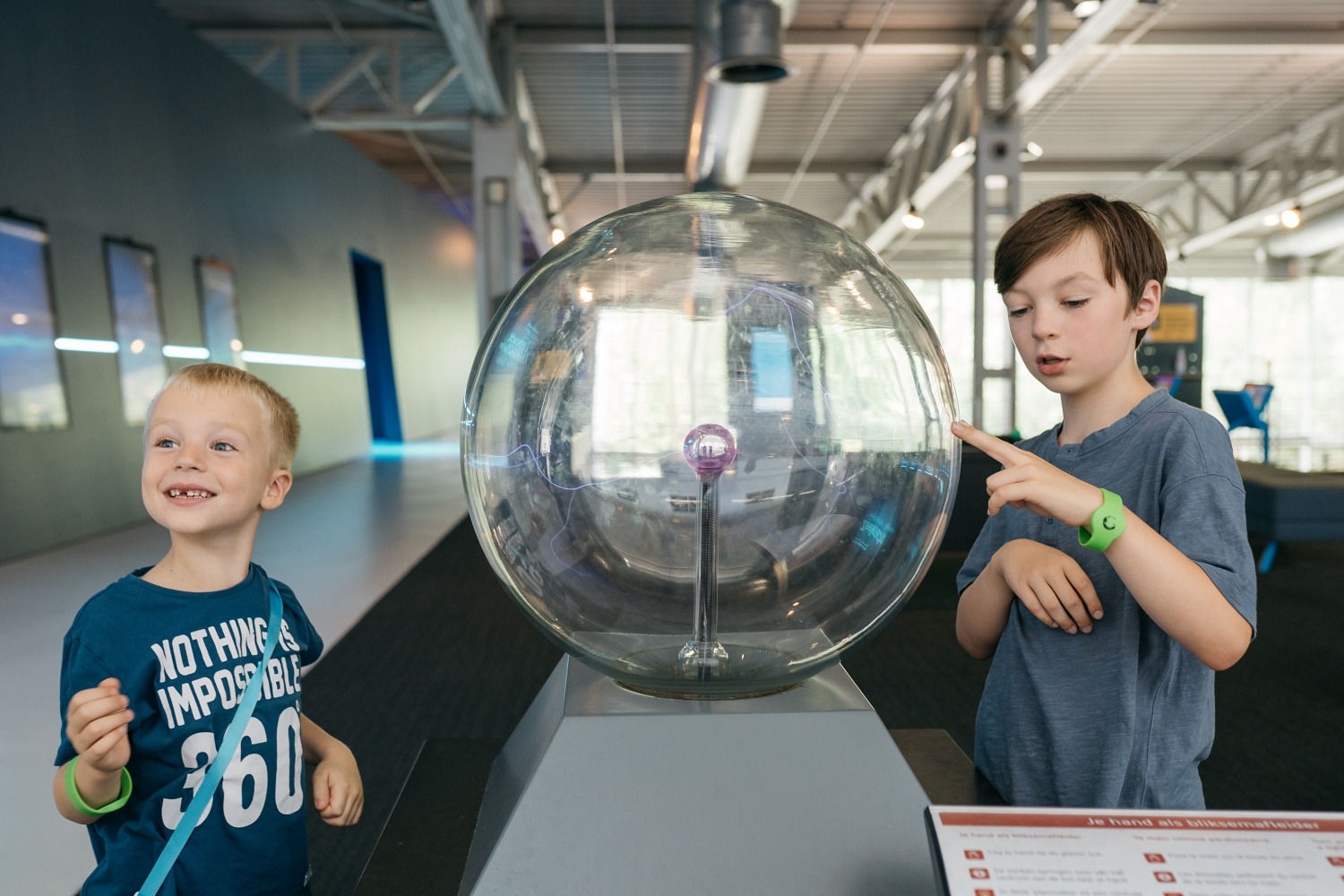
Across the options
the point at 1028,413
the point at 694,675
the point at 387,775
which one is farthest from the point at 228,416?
the point at 1028,413

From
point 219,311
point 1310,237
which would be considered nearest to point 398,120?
point 219,311

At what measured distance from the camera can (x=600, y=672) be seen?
34.8 inches

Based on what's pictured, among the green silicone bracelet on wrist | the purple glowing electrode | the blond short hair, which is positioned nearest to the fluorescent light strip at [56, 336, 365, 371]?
the blond short hair

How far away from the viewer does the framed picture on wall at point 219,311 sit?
28.4 ft

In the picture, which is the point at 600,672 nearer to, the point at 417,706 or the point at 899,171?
the point at 417,706

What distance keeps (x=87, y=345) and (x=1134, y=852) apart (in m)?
7.50

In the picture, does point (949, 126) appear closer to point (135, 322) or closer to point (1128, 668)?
point (135, 322)

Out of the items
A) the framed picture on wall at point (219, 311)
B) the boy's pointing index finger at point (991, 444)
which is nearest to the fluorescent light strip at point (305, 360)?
the framed picture on wall at point (219, 311)

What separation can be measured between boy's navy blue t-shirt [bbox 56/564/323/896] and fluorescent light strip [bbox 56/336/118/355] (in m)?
6.25

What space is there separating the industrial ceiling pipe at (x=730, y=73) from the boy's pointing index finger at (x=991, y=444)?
5631 mm

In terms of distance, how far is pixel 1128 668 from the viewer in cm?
97

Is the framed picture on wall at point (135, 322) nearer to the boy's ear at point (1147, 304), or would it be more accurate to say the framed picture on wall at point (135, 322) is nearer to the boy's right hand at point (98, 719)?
the boy's right hand at point (98, 719)

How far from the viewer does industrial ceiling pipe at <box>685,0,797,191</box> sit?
595cm

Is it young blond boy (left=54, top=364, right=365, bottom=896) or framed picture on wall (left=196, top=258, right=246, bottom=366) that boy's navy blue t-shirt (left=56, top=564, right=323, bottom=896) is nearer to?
young blond boy (left=54, top=364, right=365, bottom=896)
